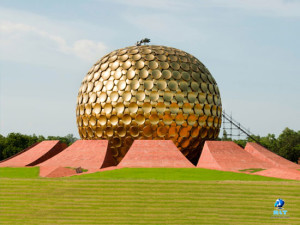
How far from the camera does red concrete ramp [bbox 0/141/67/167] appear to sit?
85.0ft

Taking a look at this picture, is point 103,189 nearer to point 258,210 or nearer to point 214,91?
point 258,210

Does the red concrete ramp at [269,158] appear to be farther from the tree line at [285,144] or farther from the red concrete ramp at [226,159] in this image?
the tree line at [285,144]

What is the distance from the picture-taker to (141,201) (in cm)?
1298

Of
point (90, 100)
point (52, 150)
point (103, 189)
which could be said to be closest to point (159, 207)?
point (103, 189)

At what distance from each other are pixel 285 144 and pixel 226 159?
4013 centimetres

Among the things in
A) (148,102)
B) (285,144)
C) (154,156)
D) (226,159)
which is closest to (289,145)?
(285,144)

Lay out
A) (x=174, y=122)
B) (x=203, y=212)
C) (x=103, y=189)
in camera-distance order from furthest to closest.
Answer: (x=174, y=122) → (x=103, y=189) → (x=203, y=212)

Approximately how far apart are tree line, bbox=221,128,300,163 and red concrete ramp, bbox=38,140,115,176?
735 inches

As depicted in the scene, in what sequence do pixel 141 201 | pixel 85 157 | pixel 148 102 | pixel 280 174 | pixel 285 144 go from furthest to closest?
pixel 285 144 < pixel 148 102 < pixel 85 157 < pixel 280 174 < pixel 141 201

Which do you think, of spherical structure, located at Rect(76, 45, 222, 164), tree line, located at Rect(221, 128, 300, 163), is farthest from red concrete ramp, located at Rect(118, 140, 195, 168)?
tree line, located at Rect(221, 128, 300, 163)

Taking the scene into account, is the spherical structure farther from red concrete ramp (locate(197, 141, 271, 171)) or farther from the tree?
the tree

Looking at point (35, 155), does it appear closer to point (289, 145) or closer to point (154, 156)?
point (154, 156)

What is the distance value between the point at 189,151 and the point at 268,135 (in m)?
55.6

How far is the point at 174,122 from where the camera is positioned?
24.5 m
